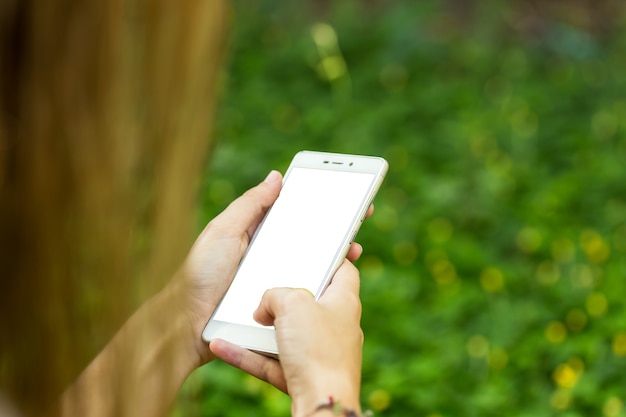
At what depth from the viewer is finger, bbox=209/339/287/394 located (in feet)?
4.31

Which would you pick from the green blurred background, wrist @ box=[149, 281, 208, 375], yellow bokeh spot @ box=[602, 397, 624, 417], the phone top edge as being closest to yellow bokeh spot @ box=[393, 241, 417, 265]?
the green blurred background

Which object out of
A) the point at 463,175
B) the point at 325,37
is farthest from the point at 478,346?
the point at 325,37

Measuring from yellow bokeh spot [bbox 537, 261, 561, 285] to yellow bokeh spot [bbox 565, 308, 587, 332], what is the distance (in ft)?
0.45

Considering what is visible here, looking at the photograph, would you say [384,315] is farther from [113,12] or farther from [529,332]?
[113,12]

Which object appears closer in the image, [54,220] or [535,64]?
[54,220]

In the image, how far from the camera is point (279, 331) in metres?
1.22

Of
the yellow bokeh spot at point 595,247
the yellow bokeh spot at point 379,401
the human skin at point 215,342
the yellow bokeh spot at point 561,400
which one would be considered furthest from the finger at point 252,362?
the yellow bokeh spot at point 595,247

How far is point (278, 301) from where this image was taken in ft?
4.08

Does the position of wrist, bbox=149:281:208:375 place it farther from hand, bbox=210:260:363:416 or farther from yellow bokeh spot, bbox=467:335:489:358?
yellow bokeh spot, bbox=467:335:489:358

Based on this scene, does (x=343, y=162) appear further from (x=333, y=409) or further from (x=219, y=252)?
(x=333, y=409)

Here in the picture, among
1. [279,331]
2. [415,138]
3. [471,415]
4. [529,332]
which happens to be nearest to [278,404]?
[471,415]

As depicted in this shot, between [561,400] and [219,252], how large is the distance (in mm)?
1137

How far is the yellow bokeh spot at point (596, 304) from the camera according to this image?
8.46 feet

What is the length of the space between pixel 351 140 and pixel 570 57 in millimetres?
1294
